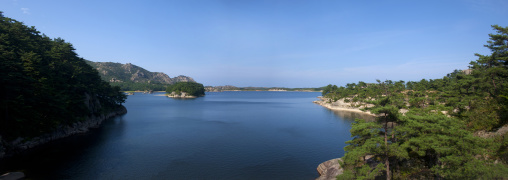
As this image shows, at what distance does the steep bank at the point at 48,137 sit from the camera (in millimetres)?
23531

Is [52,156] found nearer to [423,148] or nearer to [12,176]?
[12,176]

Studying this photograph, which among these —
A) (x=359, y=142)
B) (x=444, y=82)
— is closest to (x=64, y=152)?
(x=359, y=142)

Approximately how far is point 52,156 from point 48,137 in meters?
7.49

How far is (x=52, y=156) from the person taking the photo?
24.9 meters

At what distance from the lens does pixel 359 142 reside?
15.0 m

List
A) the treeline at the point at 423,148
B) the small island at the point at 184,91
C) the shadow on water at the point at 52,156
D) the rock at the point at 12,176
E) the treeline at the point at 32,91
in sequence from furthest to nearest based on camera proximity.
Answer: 1. the small island at the point at 184,91
2. the treeline at the point at 32,91
3. the shadow on water at the point at 52,156
4. the rock at the point at 12,176
5. the treeline at the point at 423,148

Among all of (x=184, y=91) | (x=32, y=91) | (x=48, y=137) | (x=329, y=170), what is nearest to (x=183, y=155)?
(x=329, y=170)

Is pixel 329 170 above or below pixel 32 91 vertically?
below

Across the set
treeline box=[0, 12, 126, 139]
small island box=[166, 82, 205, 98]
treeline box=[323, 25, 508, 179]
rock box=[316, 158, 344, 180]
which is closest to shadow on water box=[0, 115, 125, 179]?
treeline box=[0, 12, 126, 139]

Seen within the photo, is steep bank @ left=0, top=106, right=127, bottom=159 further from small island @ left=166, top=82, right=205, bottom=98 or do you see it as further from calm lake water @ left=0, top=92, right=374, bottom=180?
small island @ left=166, top=82, right=205, bottom=98

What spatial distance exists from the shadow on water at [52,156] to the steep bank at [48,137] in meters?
0.61

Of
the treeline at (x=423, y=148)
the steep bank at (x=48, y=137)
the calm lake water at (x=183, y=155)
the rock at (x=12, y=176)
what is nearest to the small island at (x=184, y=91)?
the steep bank at (x=48, y=137)

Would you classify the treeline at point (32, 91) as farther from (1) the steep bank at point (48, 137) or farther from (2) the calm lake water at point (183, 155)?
(2) the calm lake water at point (183, 155)

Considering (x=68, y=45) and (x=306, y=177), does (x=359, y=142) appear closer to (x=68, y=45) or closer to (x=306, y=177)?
(x=306, y=177)
